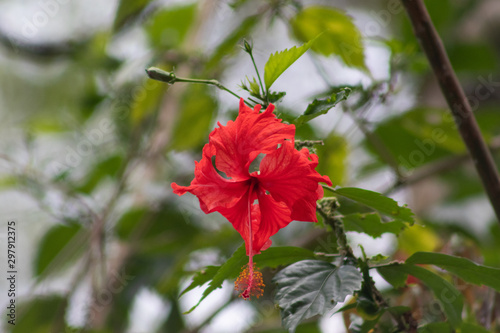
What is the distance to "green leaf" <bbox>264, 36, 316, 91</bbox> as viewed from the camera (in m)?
0.54

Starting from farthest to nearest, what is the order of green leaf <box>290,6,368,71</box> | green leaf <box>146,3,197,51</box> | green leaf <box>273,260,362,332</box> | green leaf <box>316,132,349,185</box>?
1. green leaf <box>146,3,197,51</box>
2. green leaf <box>316,132,349,185</box>
3. green leaf <box>290,6,368,71</box>
4. green leaf <box>273,260,362,332</box>

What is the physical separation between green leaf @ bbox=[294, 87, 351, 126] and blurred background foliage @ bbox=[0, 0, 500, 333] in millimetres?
285

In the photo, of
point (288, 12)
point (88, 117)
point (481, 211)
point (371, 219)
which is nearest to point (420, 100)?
point (481, 211)

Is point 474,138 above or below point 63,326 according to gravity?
above

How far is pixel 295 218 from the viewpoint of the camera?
1.78 feet

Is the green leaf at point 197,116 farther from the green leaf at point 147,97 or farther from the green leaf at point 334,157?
A: the green leaf at point 334,157

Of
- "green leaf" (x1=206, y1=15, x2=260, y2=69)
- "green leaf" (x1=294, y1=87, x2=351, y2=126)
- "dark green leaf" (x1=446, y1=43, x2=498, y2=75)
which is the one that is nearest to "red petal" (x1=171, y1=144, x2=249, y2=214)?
"green leaf" (x1=294, y1=87, x2=351, y2=126)

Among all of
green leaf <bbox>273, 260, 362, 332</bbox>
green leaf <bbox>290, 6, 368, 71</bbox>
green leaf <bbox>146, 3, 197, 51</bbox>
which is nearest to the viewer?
green leaf <bbox>273, 260, 362, 332</bbox>

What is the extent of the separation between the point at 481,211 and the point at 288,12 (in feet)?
3.51

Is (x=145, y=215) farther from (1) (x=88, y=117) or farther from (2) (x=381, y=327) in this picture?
(2) (x=381, y=327)

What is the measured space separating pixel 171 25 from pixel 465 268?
1.54 metres

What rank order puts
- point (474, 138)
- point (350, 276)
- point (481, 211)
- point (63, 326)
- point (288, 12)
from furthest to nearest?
point (481, 211)
point (63, 326)
point (288, 12)
point (474, 138)
point (350, 276)

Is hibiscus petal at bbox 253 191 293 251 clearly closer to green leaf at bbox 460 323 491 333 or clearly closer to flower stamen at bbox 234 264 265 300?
flower stamen at bbox 234 264 265 300

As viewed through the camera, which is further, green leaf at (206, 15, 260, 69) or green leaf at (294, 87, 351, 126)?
green leaf at (206, 15, 260, 69)
